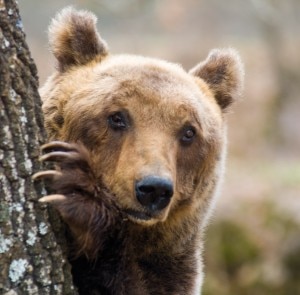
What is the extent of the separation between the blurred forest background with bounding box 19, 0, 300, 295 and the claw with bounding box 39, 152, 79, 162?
816cm

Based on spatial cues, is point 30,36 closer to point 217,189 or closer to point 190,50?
point 190,50

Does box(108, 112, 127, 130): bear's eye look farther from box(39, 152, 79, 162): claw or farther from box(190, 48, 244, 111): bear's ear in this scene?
box(190, 48, 244, 111): bear's ear

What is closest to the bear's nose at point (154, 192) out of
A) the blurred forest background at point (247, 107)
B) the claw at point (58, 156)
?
the claw at point (58, 156)

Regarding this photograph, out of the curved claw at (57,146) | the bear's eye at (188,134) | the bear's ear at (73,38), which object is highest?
the bear's ear at (73,38)

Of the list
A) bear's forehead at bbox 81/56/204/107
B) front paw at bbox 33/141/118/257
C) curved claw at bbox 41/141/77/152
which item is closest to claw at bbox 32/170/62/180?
front paw at bbox 33/141/118/257

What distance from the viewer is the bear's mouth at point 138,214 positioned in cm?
436

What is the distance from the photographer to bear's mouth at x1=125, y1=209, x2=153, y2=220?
4359mm

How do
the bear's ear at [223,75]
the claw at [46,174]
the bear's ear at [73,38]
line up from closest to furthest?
1. the claw at [46,174]
2. the bear's ear at [73,38]
3. the bear's ear at [223,75]

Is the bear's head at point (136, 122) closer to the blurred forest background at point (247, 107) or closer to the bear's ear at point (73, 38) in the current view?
the bear's ear at point (73, 38)

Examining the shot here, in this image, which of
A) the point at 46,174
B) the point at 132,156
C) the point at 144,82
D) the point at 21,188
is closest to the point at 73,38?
the point at 144,82

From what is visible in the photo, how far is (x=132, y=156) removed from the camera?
4469 mm

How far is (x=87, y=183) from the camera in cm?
411

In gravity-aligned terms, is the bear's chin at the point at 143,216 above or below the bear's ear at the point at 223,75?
below

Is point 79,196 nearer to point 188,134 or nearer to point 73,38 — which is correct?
point 188,134
